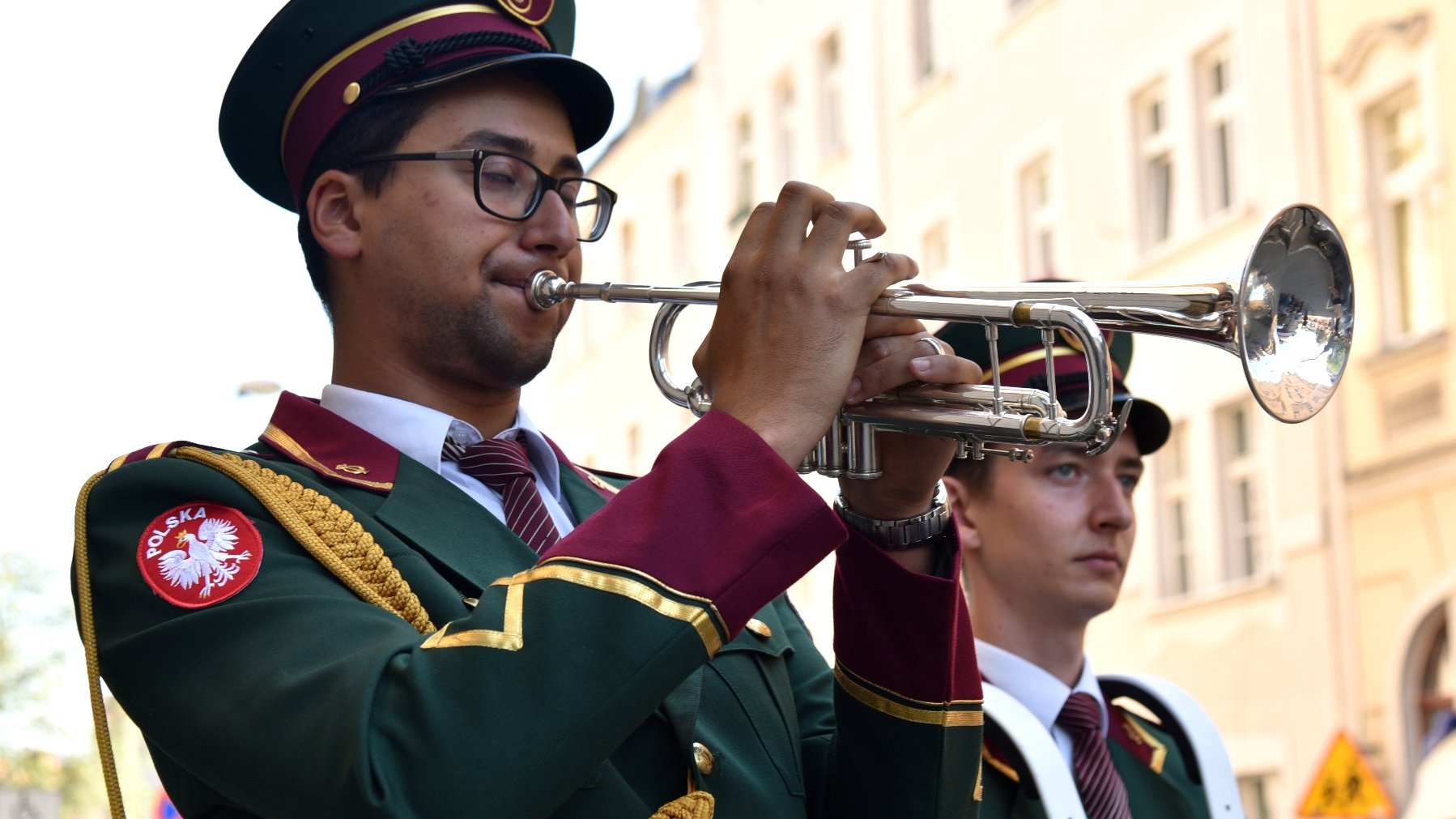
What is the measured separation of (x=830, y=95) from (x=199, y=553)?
2239cm

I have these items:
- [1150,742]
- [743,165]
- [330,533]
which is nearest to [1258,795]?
[1150,742]

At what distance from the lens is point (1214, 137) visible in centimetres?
1675

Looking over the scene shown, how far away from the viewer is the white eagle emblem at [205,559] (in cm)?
235

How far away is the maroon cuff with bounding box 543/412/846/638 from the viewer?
7.09ft

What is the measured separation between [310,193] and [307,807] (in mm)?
1116

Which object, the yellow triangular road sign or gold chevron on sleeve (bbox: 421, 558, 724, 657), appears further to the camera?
the yellow triangular road sign

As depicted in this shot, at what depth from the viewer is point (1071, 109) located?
60.6 feet

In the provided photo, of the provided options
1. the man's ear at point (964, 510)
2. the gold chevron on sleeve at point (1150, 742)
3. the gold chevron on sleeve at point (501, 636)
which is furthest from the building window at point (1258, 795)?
the gold chevron on sleeve at point (501, 636)

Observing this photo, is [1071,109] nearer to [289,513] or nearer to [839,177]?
[839,177]

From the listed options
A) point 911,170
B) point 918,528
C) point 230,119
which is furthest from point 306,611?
point 911,170

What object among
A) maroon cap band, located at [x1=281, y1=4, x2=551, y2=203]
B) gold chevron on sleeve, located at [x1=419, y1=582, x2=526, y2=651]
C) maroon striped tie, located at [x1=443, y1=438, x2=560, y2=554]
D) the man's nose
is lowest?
gold chevron on sleeve, located at [x1=419, y1=582, x2=526, y2=651]

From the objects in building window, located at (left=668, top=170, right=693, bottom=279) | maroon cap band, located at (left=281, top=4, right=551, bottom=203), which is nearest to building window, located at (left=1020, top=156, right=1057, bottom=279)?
building window, located at (left=668, top=170, right=693, bottom=279)

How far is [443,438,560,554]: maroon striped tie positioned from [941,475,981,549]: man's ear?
1.58 metres

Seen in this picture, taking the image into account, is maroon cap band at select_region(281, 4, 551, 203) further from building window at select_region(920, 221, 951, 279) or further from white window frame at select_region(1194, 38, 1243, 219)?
building window at select_region(920, 221, 951, 279)
